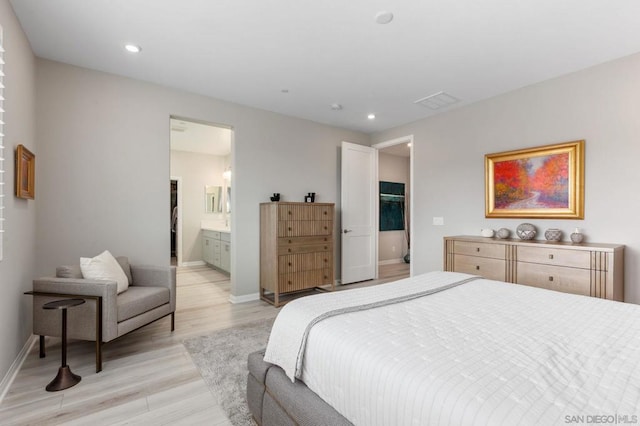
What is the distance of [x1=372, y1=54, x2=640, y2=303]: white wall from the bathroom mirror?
15.0ft

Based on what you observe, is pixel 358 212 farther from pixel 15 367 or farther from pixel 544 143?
pixel 15 367

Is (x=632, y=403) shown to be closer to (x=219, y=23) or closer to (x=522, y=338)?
(x=522, y=338)

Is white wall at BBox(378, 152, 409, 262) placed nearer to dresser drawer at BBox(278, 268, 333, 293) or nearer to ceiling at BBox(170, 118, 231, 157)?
dresser drawer at BBox(278, 268, 333, 293)

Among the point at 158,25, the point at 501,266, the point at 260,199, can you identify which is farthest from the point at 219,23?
the point at 501,266

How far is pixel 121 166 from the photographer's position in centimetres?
323

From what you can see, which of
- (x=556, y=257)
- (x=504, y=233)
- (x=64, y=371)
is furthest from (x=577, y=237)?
(x=64, y=371)

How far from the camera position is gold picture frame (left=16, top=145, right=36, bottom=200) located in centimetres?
224

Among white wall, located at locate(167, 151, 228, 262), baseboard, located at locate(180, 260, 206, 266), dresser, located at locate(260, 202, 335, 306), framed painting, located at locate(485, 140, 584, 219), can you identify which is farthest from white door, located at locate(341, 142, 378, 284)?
baseboard, located at locate(180, 260, 206, 266)

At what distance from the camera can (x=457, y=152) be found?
4.11 meters

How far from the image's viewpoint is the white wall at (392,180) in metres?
6.95

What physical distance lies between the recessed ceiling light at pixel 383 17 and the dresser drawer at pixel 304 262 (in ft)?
9.20

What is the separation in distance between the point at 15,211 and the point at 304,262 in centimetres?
291

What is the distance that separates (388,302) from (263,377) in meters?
0.79

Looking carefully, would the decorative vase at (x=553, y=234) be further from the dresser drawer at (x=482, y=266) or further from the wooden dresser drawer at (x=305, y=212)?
the wooden dresser drawer at (x=305, y=212)
